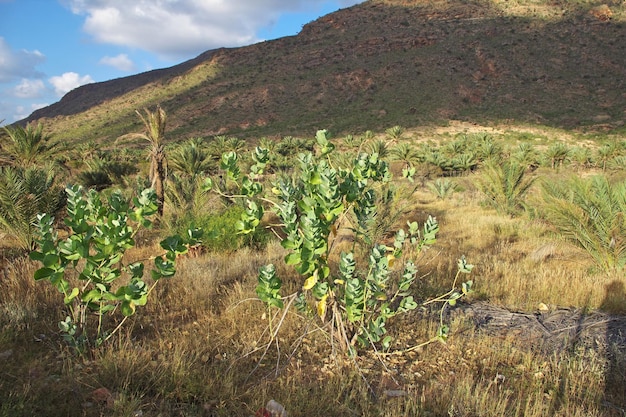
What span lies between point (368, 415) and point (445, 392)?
492 millimetres

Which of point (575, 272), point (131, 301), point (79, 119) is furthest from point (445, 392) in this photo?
point (79, 119)

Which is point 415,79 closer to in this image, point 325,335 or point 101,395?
point 325,335

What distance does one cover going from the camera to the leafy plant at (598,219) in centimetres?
455

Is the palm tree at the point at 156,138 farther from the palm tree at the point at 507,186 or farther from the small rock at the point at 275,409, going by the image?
the palm tree at the point at 507,186

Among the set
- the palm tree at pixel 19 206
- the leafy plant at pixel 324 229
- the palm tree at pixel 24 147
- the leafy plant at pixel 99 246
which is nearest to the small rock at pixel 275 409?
the leafy plant at pixel 324 229

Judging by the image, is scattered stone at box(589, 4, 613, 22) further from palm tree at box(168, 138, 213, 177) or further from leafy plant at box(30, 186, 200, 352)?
leafy plant at box(30, 186, 200, 352)

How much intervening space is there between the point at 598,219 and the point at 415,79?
1721 inches

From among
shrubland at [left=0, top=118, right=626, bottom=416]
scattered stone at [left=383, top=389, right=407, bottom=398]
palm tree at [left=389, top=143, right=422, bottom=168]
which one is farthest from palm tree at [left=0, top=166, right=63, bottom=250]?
palm tree at [left=389, top=143, right=422, bottom=168]

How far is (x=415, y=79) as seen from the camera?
45.0 meters

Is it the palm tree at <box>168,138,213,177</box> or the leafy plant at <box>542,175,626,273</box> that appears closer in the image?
the leafy plant at <box>542,175,626,273</box>

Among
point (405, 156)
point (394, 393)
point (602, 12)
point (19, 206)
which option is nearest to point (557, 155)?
point (405, 156)

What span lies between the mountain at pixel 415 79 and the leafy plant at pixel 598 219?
33130 millimetres

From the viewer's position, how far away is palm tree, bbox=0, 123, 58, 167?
9.56 meters

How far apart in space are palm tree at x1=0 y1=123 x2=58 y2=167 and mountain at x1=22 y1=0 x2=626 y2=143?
2783cm
